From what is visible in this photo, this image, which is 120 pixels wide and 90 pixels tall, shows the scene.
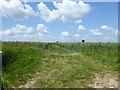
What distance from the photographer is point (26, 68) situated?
413 inches

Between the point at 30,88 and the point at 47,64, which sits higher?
the point at 47,64

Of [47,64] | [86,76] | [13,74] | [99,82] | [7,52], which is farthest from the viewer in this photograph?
[7,52]

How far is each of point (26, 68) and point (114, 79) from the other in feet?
22.2

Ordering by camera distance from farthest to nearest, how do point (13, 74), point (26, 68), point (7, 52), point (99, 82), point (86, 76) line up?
1. point (7, 52)
2. point (26, 68)
3. point (13, 74)
4. point (86, 76)
5. point (99, 82)

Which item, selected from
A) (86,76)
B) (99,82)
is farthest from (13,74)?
(99,82)

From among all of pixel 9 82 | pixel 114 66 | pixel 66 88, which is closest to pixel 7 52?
pixel 9 82

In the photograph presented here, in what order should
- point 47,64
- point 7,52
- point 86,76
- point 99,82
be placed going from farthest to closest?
point 7,52 → point 47,64 → point 86,76 → point 99,82

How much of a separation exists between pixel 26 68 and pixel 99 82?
19.2 ft

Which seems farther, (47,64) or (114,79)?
(47,64)

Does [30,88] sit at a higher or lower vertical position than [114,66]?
lower

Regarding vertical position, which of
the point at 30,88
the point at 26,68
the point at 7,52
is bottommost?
the point at 30,88

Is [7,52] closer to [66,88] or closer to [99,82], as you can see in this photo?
[66,88]

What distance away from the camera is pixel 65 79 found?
8500 millimetres

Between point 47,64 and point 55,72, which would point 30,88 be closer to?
point 55,72
